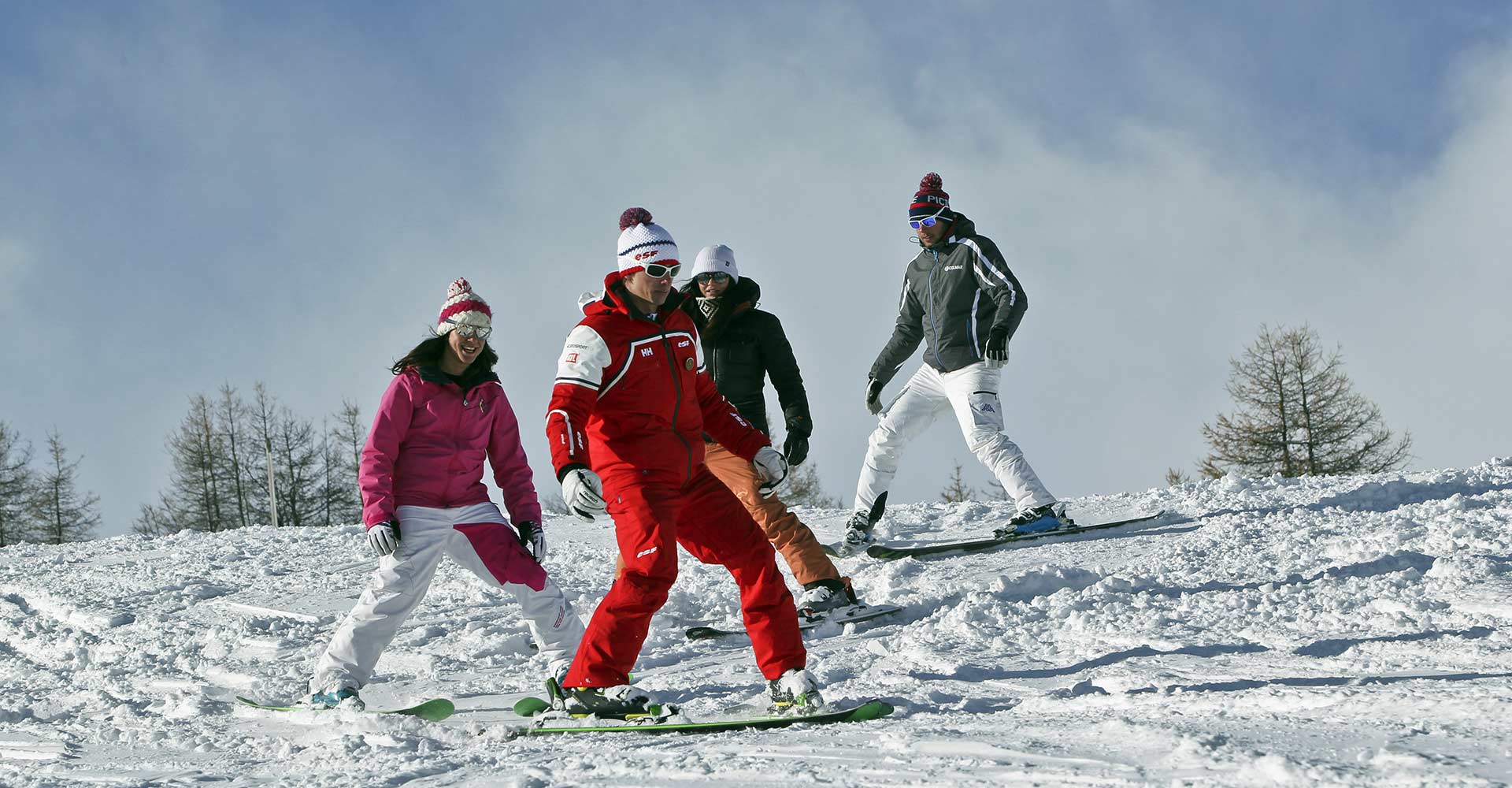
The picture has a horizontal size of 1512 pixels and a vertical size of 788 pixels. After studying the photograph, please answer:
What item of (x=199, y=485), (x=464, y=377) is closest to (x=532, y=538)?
(x=464, y=377)

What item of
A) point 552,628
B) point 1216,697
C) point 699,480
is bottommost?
point 1216,697

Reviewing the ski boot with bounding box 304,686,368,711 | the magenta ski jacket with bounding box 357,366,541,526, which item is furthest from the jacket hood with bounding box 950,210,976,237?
the ski boot with bounding box 304,686,368,711

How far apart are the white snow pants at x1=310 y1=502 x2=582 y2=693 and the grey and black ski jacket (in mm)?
3541

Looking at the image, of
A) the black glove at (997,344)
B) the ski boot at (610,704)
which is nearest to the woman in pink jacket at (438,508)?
the ski boot at (610,704)

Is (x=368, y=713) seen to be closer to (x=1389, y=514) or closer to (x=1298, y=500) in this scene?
(x=1389, y=514)

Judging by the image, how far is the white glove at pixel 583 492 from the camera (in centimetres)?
394

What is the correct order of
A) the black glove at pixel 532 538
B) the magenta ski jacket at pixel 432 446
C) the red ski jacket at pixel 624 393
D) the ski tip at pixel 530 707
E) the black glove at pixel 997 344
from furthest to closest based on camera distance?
the black glove at pixel 997 344
the black glove at pixel 532 538
the magenta ski jacket at pixel 432 446
the ski tip at pixel 530 707
the red ski jacket at pixel 624 393

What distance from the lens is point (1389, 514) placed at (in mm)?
7574

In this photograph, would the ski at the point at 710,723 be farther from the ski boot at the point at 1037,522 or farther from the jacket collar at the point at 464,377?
the ski boot at the point at 1037,522

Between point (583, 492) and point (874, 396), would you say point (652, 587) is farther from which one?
point (874, 396)

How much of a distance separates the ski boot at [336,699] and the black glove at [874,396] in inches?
171

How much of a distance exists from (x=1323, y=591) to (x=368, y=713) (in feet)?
15.1

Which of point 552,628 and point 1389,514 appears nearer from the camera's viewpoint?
point 552,628

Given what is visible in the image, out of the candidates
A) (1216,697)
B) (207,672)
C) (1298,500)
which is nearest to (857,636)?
(1216,697)
